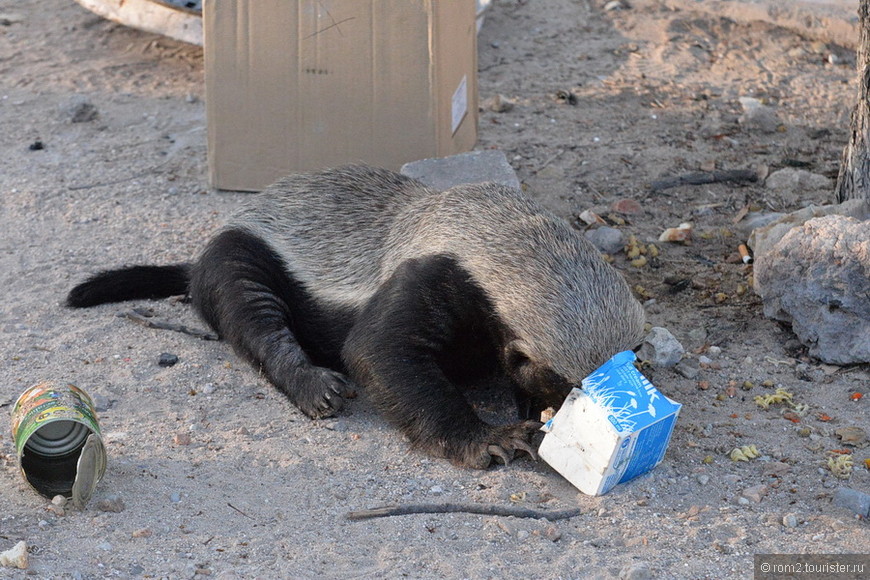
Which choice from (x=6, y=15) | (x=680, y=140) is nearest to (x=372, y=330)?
(x=680, y=140)

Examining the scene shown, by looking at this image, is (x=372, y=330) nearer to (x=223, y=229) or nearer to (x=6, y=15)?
(x=223, y=229)

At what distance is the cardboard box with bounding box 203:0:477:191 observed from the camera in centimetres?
657

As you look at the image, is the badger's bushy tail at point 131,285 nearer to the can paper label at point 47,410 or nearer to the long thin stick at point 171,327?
the long thin stick at point 171,327

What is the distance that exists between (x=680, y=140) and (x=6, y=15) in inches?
272

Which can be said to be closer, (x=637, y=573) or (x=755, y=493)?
(x=637, y=573)

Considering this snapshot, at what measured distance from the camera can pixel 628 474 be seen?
4180 millimetres

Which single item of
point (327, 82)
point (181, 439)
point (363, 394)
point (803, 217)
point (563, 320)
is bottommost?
point (363, 394)

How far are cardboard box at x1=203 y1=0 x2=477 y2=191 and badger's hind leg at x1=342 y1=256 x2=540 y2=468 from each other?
220 centimetres

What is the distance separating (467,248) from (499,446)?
906 mm

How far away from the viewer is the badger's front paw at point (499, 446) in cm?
437

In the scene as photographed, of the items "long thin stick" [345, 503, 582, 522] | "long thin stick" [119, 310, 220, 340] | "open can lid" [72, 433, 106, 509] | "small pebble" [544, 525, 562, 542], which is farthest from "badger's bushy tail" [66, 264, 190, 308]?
"small pebble" [544, 525, 562, 542]

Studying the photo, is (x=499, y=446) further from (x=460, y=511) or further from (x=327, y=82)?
(x=327, y=82)

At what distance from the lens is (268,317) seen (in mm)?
5309

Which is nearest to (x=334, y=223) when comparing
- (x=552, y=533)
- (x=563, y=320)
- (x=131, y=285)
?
(x=131, y=285)
